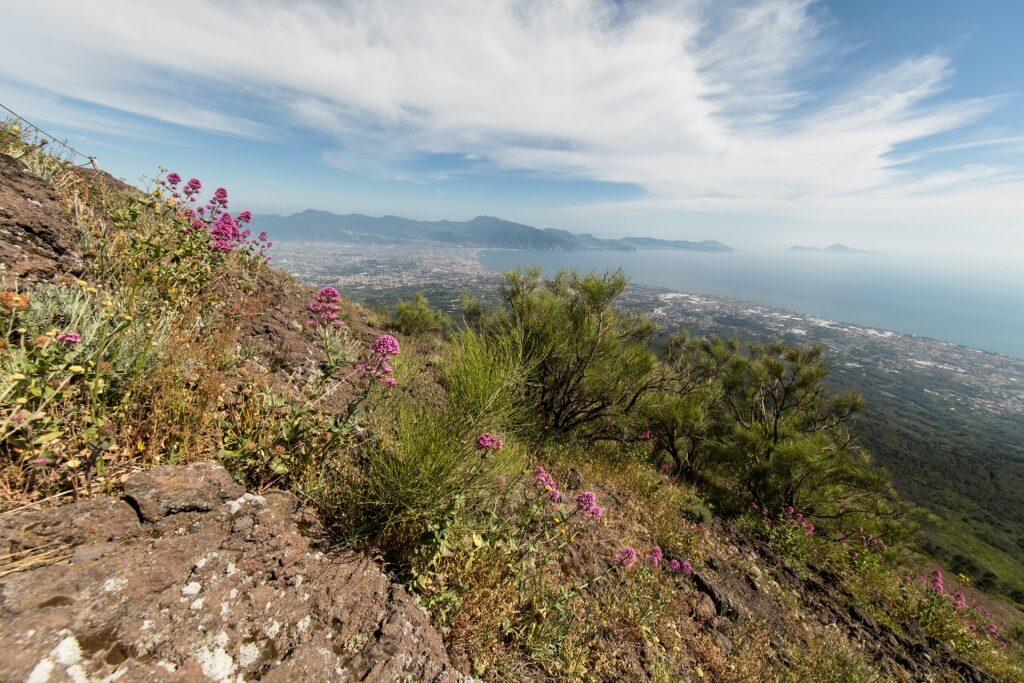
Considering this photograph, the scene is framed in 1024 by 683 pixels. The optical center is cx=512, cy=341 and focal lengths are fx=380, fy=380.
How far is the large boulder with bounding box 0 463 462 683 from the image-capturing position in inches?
54.9

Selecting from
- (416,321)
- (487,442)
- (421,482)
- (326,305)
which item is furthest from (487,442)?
(416,321)

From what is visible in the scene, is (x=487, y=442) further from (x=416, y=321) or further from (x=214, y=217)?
(x=416, y=321)

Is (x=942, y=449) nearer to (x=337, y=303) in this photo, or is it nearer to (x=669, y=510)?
(x=669, y=510)

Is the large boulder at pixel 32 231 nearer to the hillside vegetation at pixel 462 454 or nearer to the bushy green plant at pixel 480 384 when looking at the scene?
the hillside vegetation at pixel 462 454

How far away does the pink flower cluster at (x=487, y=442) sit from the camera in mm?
2674

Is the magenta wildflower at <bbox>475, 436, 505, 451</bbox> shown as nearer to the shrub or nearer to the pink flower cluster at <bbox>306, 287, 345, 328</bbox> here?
the shrub

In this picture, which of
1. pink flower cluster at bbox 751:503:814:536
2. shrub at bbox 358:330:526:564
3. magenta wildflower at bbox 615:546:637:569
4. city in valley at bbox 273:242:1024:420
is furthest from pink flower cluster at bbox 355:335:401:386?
city in valley at bbox 273:242:1024:420

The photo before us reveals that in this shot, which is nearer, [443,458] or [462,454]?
[443,458]

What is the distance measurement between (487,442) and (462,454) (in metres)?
0.19

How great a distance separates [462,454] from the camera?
2617 mm

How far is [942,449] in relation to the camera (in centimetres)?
6688

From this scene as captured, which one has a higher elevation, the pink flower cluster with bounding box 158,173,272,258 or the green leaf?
the pink flower cluster with bounding box 158,173,272,258

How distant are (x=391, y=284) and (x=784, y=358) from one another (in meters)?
85.5

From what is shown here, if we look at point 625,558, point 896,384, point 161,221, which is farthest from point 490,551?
point 896,384
